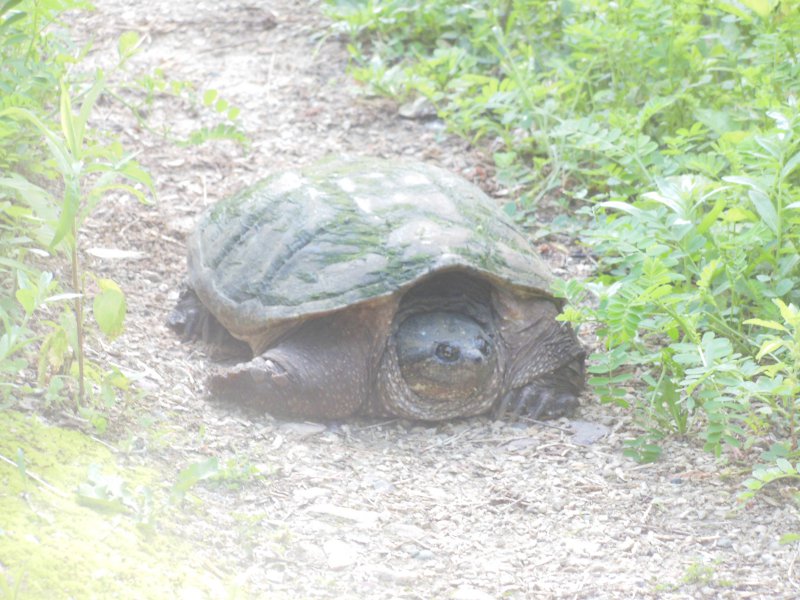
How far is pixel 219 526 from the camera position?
2549 mm

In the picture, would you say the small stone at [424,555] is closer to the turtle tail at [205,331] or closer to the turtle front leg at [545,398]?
the turtle front leg at [545,398]

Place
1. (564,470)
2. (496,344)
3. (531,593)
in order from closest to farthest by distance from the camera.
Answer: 1. (531,593)
2. (564,470)
3. (496,344)

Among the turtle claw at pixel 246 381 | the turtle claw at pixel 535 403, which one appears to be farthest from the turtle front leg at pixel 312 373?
the turtle claw at pixel 535 403

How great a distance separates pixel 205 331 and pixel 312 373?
2.07 feet

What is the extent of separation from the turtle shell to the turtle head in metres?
0.21

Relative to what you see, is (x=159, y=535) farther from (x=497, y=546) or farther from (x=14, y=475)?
(x=497, y=546)

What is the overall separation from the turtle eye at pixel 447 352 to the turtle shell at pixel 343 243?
0.24 meters

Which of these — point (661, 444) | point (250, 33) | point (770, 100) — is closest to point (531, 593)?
point (661, 444)

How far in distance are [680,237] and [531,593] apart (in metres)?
1.29

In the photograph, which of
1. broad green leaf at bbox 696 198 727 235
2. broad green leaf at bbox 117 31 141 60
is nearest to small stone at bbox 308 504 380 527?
broad green leaf at bbox 696 198 727 235

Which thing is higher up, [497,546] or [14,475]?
[14,475]

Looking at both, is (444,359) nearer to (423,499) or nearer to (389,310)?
(389,310)

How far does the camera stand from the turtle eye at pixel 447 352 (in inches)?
139

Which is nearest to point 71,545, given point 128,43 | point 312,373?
point 312,373
